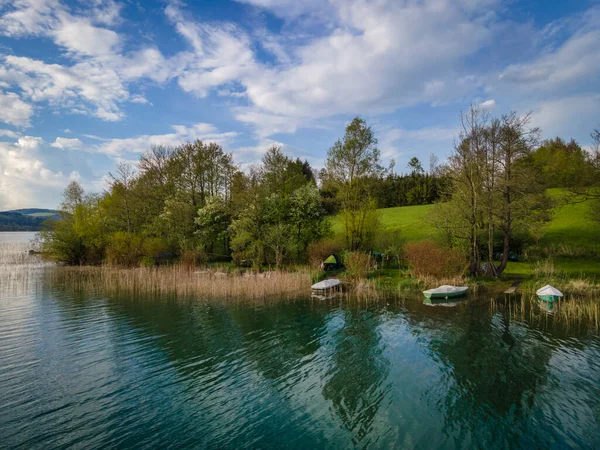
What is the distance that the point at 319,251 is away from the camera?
29.6m

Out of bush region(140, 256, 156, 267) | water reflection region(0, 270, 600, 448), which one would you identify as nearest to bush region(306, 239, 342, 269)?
water reflection region(0, 270, 600, 448)

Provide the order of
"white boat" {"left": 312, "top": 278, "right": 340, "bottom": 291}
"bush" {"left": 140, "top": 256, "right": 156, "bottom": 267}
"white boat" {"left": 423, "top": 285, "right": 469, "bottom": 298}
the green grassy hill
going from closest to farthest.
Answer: "white boat" {"left": 423, "top": 285, "right": 469, "bottom": 298}
"white boat" {"left": 312, "top": 278, "right": 340, "bottom": 291}
the green grassy hill
"bush" {"left": 140, "top": 256, "right": 156, "bottom": 267}

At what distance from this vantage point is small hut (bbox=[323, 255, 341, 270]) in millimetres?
28458

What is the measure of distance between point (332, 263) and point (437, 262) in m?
8.67

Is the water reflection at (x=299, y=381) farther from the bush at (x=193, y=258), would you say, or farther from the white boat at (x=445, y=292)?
the bush at (x=193, y=258)

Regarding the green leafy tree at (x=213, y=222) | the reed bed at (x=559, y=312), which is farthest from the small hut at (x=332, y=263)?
the reed bed at (x=559, y=312)

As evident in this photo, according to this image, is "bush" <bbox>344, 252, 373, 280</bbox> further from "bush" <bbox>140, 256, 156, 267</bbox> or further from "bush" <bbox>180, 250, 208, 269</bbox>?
"bush" <bbox>140, 256, 156, 267</bbox>

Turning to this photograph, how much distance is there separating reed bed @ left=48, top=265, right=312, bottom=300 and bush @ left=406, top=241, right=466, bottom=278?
7953mm

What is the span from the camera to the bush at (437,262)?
23594 millimetres

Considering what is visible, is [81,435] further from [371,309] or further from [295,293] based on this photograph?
[295,293]

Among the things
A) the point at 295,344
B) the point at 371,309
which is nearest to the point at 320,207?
the point at 371,309

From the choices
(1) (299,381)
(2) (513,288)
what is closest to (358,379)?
(1) (299,381)

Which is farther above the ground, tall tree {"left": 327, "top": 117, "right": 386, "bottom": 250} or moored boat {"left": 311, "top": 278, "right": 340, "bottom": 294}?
tall tree {"left": 327, "top": 117, "right": 386, "bottom": 250}

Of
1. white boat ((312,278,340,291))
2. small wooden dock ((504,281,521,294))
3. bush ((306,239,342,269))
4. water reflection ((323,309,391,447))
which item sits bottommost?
water reflection ((323,309,391,447))
